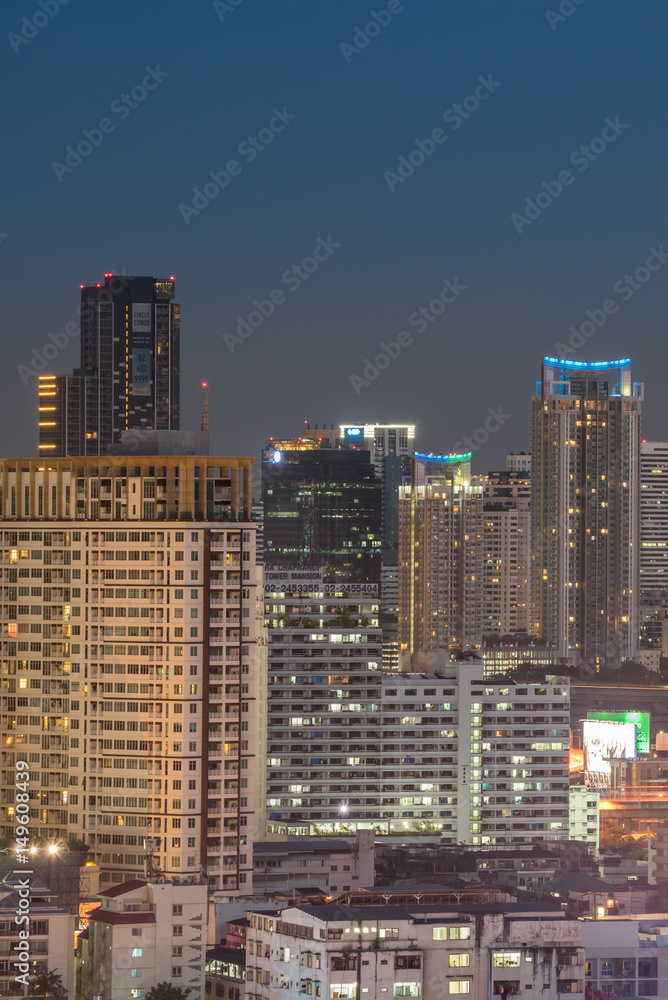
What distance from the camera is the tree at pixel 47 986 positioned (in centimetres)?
3881

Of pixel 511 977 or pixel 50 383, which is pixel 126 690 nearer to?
pixel 511 977

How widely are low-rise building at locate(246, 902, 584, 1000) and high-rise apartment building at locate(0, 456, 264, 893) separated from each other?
28.3 ft

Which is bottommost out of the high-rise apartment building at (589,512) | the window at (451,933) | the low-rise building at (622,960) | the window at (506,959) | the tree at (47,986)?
the low-rise building at (622,960)

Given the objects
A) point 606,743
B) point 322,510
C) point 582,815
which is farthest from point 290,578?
point 322,510

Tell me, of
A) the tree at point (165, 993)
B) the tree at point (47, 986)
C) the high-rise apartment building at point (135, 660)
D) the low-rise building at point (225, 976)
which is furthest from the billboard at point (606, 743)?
the tree at point (47, 986)

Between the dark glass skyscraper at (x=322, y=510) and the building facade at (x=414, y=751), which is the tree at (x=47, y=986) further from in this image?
the dark glass skyscraper at (x=322, y=510)

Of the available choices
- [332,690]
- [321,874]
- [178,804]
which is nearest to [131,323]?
[332,690]

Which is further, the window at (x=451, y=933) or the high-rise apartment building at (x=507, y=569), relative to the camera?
the high-rise apartment building at (x=507, y=569)

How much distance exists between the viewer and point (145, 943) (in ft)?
135

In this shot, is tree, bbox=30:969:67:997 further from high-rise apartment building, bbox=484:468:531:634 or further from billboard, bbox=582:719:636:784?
high-rise apartment building, bbox=484:468:531:634

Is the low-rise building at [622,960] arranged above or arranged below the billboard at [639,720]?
below

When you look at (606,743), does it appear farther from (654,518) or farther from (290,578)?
(654,518)

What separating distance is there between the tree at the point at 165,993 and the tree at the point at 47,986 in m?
1.91

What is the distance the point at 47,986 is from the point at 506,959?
857 cm
